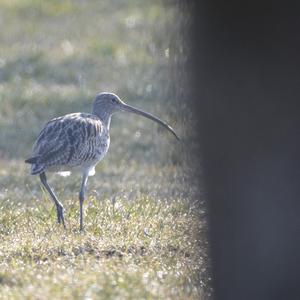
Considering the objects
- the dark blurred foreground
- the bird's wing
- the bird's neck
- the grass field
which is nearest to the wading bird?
the bird's wing

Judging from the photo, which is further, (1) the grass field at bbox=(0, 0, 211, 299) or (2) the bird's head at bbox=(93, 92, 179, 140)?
(2) the bird's head at bbox=(93, 92, 179, 140)

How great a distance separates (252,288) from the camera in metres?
5.97

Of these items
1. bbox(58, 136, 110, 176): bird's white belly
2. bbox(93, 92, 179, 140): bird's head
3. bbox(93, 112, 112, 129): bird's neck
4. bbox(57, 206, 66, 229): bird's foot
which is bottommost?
bbox(57, 206, 66, 229): bird's foot

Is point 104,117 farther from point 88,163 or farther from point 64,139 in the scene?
point 64,139

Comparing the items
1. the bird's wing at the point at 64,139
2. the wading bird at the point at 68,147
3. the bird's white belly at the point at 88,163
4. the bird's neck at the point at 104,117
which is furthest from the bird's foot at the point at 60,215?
the bird's neck at the point at 104,117

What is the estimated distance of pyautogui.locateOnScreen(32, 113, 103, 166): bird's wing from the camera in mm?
9141

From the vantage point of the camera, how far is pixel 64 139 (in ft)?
30.6

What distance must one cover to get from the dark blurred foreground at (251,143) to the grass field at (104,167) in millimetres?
291

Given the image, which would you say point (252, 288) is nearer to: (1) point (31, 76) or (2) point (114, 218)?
(2) point (114, 218)

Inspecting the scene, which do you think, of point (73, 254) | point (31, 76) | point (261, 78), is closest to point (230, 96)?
point (261, 78)

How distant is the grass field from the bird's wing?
1.60ft

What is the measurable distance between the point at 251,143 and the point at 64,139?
372 cm

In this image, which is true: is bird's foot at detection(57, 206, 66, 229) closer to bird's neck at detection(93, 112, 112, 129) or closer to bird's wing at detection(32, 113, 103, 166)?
bird's wing at detection(32, 113, 103, 166)

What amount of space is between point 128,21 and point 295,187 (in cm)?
1501
